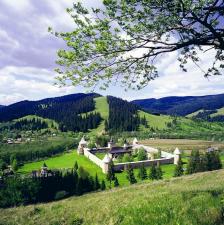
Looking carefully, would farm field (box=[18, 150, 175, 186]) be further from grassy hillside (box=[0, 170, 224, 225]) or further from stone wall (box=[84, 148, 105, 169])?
grassy hillside (box=[0, 170, 224, 225])

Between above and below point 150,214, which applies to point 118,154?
below

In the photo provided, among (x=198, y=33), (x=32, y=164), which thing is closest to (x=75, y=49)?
(x=198, y=33)

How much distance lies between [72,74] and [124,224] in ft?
20.4

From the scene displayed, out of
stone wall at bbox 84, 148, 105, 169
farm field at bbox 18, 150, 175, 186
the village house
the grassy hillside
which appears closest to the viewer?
the grassy hillside

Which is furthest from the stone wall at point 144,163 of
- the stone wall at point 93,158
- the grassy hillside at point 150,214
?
the grassy hillside at point 150,214

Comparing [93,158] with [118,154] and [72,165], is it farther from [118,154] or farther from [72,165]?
[118,154]

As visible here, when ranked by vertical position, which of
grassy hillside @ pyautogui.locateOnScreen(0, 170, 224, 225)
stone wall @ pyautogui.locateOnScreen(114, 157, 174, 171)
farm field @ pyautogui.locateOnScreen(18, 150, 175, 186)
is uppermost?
grassy hillside @ pyautogui.locateOnScreen(0, 170, 224, 225)

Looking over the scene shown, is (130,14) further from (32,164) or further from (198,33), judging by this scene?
(32,164)

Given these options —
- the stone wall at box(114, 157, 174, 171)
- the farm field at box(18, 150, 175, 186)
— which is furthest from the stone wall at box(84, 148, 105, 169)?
the stone wall at box(114, 157, 174, 171)

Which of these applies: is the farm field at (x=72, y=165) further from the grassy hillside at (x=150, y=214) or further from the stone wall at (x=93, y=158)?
the grassy hillside at (x=150, y=214)

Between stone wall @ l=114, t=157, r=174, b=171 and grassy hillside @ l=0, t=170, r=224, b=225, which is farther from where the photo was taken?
stone wall @ l=114, t=157, r=174, b=171

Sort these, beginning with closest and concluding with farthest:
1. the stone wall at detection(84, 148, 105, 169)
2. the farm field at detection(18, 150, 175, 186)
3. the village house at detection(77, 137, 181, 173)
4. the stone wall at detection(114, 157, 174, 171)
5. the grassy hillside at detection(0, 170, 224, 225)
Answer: the grassy hillside at detection(0, 170, 224, 225) < the farm field at detection(18, 150, 175, 186) < the stone wall at detection(114, 157, 174, 171) < the village house at detection(77, 137, 181, 173) < the stone wall at detection(84, 148, 105, 169)

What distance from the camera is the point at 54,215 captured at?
15.6 m

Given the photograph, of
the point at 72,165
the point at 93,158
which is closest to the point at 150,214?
the point at 72,165
